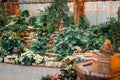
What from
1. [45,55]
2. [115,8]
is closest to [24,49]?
[45,55]

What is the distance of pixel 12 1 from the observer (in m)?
18.5

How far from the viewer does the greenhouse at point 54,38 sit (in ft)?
36.1

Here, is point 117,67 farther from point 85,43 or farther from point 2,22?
point 2,22

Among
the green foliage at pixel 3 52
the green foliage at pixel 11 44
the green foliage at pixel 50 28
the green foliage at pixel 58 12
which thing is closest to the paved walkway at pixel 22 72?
the green foliage at pixel 3 52

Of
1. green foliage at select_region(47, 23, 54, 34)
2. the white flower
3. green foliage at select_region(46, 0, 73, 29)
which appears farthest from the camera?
green foliage at select_region(46, 0, 73, 29)

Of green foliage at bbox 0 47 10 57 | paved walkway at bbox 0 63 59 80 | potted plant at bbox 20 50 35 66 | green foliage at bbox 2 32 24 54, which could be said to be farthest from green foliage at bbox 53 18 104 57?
green foliage at bbox 0 47 10 57

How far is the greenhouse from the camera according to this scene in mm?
10992

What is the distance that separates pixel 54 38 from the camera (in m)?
13.9

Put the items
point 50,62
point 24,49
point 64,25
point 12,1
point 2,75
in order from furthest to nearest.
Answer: point 12,1 < point 64,25 < point 24,49 < point 50,62 < point 2,75

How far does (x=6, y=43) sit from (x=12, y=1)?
5.82 m

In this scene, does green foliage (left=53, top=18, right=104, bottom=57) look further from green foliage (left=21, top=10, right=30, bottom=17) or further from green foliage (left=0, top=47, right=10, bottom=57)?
green foliage (left=21, top=10, right=30, bottom=17)

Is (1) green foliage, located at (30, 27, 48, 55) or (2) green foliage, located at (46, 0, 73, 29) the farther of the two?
(2) green foliage, located at (46, 0, 73, 29)

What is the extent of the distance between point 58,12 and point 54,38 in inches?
66.5

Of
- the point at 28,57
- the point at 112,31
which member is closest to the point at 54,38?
the point at 28,57
